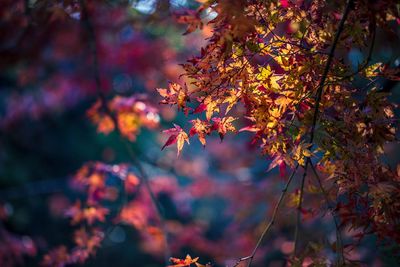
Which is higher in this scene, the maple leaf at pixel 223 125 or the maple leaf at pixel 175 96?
the maple leaf at pixel 175 96

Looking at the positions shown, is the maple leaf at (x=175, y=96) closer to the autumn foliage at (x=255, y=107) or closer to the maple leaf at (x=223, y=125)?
the autumn foliage at (x=255, y=107)

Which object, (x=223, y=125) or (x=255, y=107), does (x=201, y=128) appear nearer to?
(x=223, y=125)

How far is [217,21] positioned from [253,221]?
3.72 meters

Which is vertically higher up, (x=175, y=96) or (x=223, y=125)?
(x=175, y=96)

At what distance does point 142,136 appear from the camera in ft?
27.3

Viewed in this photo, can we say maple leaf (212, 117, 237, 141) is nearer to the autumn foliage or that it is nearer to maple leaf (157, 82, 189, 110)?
the autumn foliage

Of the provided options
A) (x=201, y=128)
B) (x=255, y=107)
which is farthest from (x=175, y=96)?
(x=255, y=107)

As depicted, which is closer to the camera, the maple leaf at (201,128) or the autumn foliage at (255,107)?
the autumn foliage at (255,107)

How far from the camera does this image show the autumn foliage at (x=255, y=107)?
149 cm

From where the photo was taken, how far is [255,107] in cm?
154

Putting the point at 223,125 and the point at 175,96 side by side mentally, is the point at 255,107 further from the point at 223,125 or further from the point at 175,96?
the point at 175,96

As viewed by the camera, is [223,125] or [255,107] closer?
[255,107]

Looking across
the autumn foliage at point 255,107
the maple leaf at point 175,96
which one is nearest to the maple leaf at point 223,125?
the autumn foliage at point 255,107

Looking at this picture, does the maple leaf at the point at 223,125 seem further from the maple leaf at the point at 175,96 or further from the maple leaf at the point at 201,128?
the maple leaf at the point at 175,96
